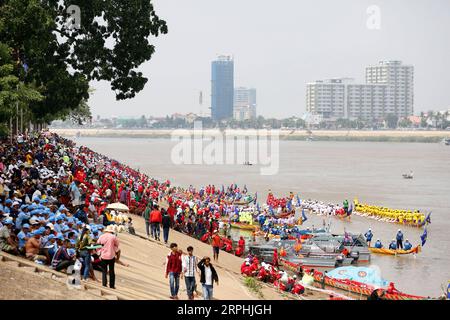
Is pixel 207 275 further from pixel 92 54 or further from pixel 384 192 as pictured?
pixel 384 192

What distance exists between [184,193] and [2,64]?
3222 cm

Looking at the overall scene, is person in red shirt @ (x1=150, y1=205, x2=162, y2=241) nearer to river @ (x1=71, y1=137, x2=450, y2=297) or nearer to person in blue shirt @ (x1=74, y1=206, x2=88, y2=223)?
person in blue shirt @ (x1=74, y1=206, x2=88, y2=223)

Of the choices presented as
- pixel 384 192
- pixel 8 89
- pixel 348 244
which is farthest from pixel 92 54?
pixel 384 192

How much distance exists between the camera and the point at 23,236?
15625 millimetres

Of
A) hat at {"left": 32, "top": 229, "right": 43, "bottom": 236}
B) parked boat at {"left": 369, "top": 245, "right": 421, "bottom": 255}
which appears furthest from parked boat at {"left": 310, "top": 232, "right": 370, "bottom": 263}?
hat at {"left": 32, "top": 229, "right": 43, "bottom": 236}

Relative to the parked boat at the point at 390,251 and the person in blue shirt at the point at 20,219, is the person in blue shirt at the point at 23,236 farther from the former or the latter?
the parked boat at the point at 390,251

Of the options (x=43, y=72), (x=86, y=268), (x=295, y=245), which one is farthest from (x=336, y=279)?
(x=43, y=72)

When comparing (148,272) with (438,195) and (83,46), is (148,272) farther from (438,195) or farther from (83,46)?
(438,195)

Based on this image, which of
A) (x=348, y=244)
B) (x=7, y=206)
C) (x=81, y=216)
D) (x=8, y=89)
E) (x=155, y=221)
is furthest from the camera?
(x=348, y=244)

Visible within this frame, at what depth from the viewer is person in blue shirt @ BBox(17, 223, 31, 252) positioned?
15422 millimetres

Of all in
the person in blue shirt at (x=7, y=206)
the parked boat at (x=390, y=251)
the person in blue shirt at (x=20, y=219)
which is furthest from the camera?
the parked boat at (x=390, y=251)

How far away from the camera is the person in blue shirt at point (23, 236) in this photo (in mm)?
15422

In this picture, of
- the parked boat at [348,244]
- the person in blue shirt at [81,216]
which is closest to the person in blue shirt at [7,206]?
the person in blue shirt at [81,216]
